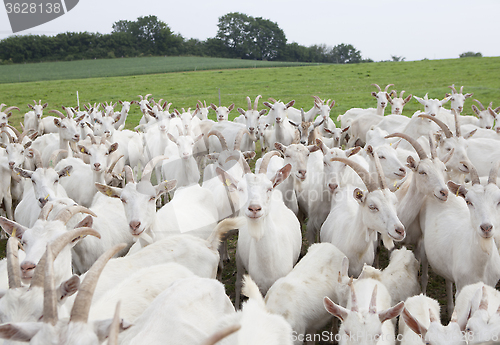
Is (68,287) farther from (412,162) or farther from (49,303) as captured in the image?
(412,162)

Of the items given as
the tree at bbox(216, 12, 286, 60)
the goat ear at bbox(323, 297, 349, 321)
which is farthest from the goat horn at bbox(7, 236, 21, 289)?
the tree at bbox(216, 12, 286, 60)

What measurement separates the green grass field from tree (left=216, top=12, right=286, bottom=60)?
120ft

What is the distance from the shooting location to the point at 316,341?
443cm

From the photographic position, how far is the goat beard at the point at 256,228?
172 inches

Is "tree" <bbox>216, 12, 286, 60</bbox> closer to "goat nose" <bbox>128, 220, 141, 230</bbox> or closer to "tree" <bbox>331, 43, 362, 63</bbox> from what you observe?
"tree" <bbox>331, 43, 362, 63</bbox>

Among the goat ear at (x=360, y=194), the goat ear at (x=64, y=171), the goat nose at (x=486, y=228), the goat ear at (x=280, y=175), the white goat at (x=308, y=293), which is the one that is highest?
the goat ear at (x=280, y=175)

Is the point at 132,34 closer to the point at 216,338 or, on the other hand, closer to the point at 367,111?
the point at 367,111

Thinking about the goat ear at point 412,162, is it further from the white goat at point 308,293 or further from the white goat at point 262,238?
the white goat at point 308,293

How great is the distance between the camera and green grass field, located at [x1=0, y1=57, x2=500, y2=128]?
21766 mm

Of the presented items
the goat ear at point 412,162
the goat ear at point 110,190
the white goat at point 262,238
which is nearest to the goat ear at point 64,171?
the goat ear at point 110,190

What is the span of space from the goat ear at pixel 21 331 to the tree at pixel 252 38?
69.9 meters

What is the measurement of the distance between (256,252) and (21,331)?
2.58 m

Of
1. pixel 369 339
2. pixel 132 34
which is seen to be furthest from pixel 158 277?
pixel 132 34

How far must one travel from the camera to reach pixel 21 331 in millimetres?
2375
